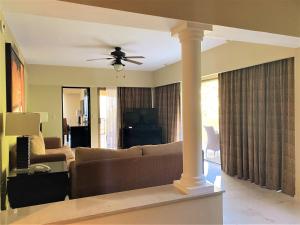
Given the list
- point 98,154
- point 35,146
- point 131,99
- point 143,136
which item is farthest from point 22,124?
point 131,99

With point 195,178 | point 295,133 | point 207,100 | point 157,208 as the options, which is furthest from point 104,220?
point 207,100

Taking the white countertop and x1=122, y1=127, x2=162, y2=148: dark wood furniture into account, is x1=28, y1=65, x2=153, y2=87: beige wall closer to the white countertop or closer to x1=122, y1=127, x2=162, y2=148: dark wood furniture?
x1=122, y1=127, x2=162, y2=148: dark wood furniture

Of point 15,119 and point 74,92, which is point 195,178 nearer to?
point 15,119

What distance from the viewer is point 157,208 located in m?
2.19

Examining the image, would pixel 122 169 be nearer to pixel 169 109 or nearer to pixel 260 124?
pixel 260 124

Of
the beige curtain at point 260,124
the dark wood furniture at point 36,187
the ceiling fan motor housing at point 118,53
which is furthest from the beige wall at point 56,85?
the dark wood furniture at point 36,187

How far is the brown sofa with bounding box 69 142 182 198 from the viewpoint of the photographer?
2.87m

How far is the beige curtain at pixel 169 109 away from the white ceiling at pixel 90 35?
0.80 meters

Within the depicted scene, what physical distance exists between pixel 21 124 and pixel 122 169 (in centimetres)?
125

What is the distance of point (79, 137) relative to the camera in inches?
300

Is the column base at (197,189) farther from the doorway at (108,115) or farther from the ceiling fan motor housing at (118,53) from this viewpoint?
the doorway at (108,115)

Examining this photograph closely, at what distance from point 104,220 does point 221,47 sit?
407 centimetres

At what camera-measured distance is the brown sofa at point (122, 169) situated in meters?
2.87

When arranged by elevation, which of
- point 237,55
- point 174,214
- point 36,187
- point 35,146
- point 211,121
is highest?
point 237,55
